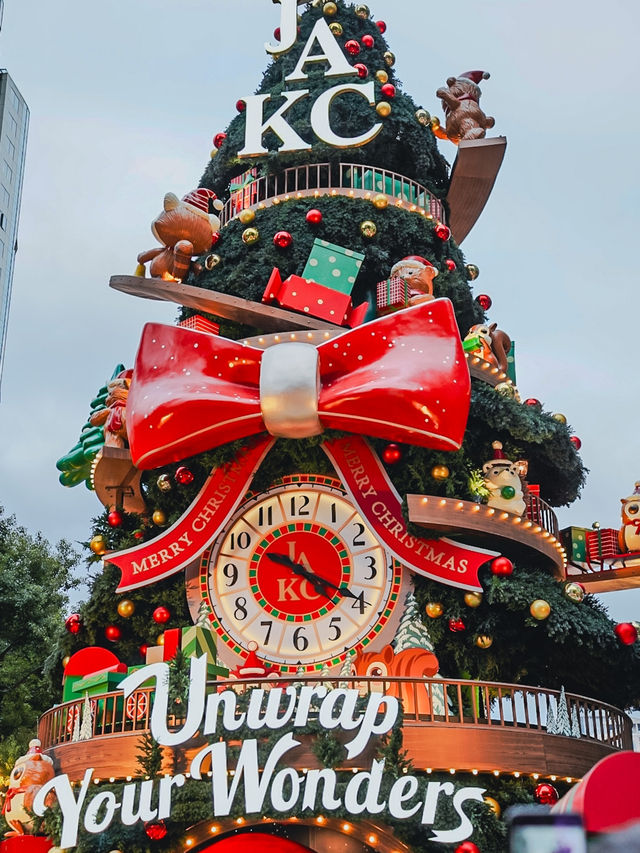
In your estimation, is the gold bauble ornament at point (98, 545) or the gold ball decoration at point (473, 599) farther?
the gold bauble ornament at point (98, 545)

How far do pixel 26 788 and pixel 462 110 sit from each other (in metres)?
14.7

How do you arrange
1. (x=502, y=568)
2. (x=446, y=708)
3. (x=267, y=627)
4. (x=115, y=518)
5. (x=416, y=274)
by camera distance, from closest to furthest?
(x=446, y=708)
(x=502, y=568)
(x=267, y=627)
(x=416, y=274)
(x=115, y=518)

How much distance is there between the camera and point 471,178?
70.2 ft

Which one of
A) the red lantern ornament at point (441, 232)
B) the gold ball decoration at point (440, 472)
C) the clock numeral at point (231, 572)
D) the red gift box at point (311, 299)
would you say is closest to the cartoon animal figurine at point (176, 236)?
the red gift box at point (311, 299)

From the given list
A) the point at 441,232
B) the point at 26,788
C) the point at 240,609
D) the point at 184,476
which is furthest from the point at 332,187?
the point at 26,788

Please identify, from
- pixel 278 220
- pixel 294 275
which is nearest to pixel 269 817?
pixel 294 275

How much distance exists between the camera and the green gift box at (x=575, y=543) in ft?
64.1

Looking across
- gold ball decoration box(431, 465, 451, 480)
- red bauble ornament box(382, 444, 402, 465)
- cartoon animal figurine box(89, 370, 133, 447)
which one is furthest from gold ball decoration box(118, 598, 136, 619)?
gold ball decoration box(431, 465, 451, 480)

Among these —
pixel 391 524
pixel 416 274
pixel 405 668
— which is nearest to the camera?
pixel 405 668

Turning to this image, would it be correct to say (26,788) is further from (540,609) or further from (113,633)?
(540,609)

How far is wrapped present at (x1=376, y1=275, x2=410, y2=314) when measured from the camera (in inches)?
712

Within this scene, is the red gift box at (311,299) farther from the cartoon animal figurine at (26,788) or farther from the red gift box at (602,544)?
the cartoon animal figurine at (26,788)

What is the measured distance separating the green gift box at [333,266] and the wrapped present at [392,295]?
511 mm

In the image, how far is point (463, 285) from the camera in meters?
20.1
